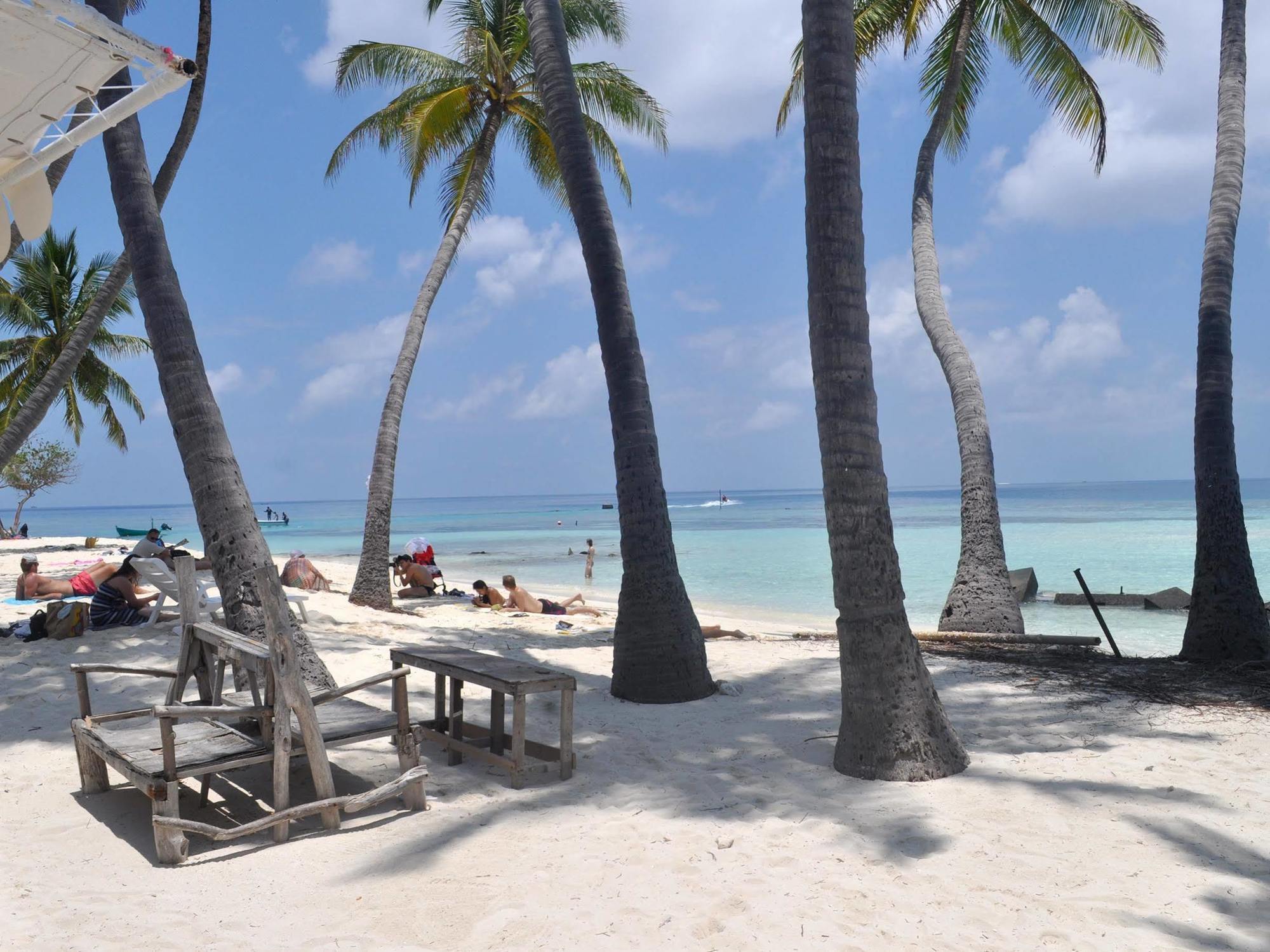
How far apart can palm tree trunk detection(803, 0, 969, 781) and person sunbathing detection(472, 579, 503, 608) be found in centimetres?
833

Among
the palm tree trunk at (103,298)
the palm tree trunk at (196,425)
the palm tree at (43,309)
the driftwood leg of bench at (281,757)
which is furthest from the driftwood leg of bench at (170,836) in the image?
the palm tree at (43,309)

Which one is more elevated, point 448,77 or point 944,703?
point 448,77

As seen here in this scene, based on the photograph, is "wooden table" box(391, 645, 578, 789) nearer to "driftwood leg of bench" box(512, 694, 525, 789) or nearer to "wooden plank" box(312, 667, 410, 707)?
"driftwood leg of bench" box(512, 694, 525, 789)

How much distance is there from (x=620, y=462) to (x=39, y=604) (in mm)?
7755

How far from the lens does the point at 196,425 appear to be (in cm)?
561

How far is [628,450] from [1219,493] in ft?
16.4

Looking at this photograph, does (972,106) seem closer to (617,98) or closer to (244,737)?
(617,98)

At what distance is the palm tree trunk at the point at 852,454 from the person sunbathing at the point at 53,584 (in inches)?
362

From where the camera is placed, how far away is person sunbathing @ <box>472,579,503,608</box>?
12484 millimetres

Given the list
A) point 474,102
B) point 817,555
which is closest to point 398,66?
point 474,102

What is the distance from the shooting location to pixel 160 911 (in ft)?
10.4

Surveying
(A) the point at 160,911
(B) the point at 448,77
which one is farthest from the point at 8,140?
(B) the point at 448,77

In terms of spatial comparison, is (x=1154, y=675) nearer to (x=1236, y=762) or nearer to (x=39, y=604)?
(x=1236, y=762)

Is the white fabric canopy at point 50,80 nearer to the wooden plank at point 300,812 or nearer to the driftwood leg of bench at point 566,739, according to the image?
the wooden plank at point 300,812
